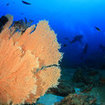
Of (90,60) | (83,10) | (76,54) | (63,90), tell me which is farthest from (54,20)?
(63,90)

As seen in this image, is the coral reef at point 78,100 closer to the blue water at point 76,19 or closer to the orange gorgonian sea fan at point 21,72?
the orange gorgonian sea fan at point 21,72

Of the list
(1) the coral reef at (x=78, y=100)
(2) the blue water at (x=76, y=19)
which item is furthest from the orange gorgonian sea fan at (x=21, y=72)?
(2) the blue water at (x=76, y=19)

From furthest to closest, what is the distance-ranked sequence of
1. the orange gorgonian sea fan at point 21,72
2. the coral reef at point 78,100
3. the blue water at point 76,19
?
the blue water at point 76,19 < the coral reef at point 78,100 < the orange gorgonian sea fan at point 21,72

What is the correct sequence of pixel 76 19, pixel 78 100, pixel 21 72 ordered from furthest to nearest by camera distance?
pixel 76 19
pixel 78 100
pixel 21 72

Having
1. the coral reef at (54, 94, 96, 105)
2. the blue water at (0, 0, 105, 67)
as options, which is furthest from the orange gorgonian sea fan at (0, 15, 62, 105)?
the blue water at (0, 0, 105, 67)

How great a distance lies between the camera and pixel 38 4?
155 feet

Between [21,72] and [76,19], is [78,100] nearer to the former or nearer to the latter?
[21,72]

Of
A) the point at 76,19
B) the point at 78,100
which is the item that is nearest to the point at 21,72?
the point at 78,100

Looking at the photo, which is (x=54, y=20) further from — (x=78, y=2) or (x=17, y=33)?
(x=17, y=33)

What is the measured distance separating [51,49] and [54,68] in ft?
1.64

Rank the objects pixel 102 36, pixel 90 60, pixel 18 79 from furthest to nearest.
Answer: pixel 102 36
pixel 90 60
pixel 18 79

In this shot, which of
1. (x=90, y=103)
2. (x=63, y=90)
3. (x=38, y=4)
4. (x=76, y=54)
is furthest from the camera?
(x=38, y=4)

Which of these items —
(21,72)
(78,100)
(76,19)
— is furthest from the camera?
(76,19)

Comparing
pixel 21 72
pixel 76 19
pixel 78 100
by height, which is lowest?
pixel 21 72
